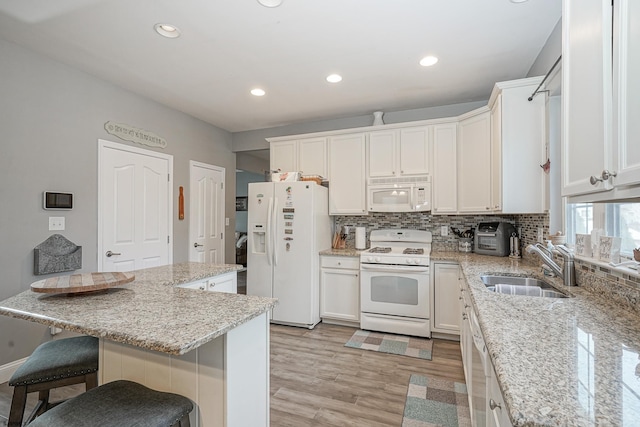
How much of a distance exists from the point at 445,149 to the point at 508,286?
6.12 feet

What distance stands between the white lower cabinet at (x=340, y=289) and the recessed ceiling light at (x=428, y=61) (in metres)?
2.06

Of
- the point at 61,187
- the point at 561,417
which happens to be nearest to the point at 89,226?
the point at 61,187

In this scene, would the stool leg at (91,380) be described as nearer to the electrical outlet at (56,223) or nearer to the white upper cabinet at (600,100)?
the electrical outlet at (56,223)

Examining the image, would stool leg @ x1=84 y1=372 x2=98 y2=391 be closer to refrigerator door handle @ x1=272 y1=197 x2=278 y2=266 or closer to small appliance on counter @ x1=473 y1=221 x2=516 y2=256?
refrigerator door handle @ x1=272 y1=197 x2=278 y2=266

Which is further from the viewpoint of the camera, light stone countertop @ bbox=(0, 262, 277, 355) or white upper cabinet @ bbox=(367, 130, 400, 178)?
white upper cabinet @ bbox=(367, 130, 400, 178)

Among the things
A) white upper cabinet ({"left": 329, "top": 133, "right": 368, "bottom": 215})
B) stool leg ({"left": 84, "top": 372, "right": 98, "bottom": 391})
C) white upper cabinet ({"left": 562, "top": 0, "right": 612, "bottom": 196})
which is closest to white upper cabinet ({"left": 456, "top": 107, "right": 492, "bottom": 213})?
white upper cabinet ({"left": 329, "top": 133, "right": 368, "bottom": 215})

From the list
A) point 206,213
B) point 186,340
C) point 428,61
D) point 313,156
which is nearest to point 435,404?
point 186,340

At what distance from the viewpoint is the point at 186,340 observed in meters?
0.96

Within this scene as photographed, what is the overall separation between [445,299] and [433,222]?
1.00 metres

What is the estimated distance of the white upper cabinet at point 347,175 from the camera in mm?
3807

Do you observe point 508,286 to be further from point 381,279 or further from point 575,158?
point 381,279

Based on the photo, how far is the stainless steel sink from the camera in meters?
1.84

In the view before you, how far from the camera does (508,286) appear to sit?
1.99m

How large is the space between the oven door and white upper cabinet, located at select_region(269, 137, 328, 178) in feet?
4.64
